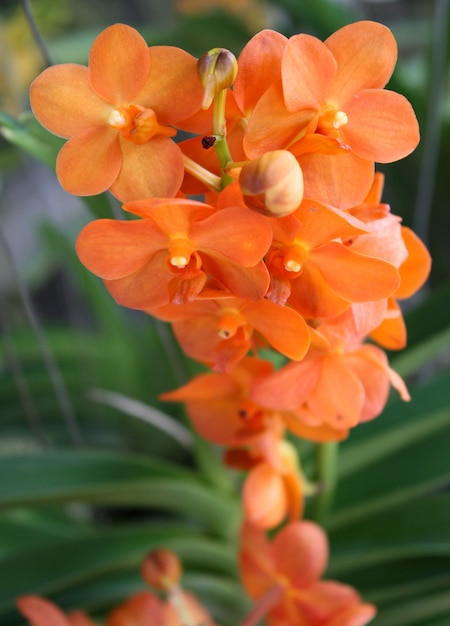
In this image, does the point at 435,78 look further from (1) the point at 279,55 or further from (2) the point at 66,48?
(2) the point at 66,48

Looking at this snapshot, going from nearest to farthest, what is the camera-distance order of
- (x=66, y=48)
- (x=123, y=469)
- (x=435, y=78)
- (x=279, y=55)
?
(x=279, y=55) → (x=123, y=469) → (x=435, y=78) → (x=66, y=48)

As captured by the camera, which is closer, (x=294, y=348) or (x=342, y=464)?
(x=294, y=348)

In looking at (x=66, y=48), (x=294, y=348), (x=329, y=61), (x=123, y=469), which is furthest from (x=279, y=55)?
(x=66, y=48)

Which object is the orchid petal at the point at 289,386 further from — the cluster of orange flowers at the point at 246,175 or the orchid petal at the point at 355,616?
the orchid petal at the point at 355,616

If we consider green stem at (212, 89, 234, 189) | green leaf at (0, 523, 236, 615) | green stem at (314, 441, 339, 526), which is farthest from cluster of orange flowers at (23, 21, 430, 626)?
green leaf at (0, 523, 236, 615)

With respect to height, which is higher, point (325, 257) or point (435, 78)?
point (435, 78)
